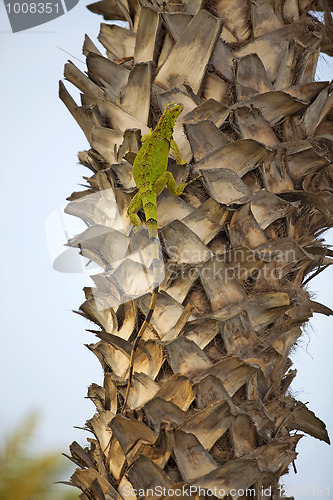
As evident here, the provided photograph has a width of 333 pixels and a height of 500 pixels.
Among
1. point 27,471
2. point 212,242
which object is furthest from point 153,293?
point 27,471

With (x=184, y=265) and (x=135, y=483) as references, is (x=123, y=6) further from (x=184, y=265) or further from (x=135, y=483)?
(x=135, y=483)

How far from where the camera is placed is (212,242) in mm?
1479

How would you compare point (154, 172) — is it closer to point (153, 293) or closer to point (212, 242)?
point (212, 242)

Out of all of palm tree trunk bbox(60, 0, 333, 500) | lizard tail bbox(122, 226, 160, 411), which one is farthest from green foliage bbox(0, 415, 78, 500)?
lizard tail bbox(122, 226, 160, 411)

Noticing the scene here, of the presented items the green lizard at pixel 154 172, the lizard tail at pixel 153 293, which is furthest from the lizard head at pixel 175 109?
the lizard tail at pixel 153 293

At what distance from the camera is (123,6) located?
1911 millimetres

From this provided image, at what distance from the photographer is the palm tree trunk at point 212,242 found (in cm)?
129

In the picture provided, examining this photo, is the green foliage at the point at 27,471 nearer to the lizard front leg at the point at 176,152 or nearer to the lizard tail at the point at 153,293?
the lizard tail at the point at 153,293

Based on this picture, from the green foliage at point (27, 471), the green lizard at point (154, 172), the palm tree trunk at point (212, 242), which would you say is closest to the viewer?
the palm tree trunk at point (212, 242)

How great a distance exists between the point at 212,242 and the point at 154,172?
0.84 ft

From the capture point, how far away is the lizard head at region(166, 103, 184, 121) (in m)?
1.53

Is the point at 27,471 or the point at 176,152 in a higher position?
the point at 176,152

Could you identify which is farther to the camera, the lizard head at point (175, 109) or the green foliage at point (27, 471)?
the green foliage at point (27, 471)

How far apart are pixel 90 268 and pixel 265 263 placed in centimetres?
53
